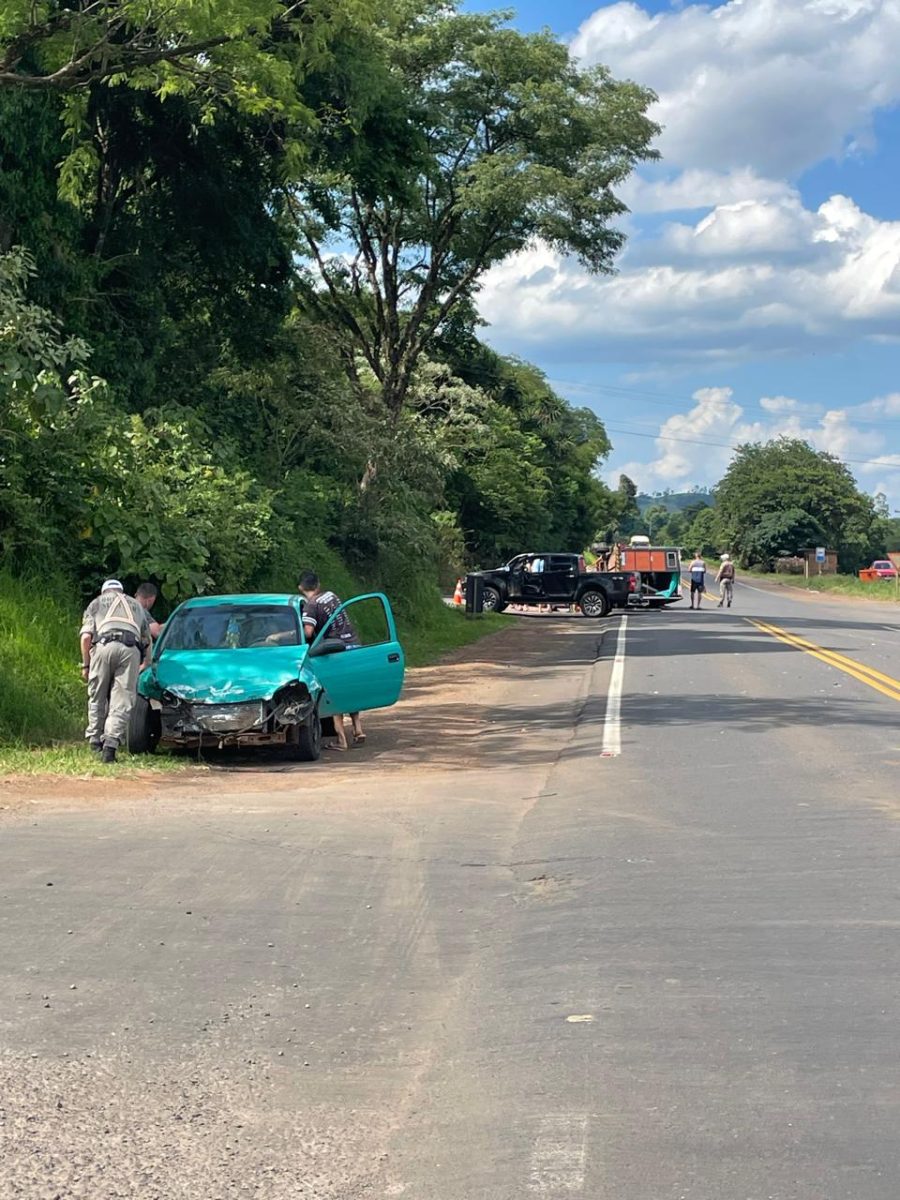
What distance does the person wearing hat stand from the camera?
12.8 meters

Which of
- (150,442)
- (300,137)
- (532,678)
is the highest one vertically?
(300,137)

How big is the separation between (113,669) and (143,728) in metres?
0.67

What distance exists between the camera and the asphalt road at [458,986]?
14.1 ft

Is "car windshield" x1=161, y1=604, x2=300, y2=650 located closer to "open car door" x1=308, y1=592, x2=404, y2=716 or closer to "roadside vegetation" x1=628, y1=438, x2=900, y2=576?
"open car door" x1=308, y1=592, x2=404, y2=716

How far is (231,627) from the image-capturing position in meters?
14.4

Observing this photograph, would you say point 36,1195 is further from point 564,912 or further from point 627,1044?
point 564,912

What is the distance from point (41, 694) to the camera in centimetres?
1455

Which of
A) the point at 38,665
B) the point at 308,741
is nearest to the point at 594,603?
the point at 38,665

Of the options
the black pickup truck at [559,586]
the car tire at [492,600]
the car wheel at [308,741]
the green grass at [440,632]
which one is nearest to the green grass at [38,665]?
the car wheel at [308,741]

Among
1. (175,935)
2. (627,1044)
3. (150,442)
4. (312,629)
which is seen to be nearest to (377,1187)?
(627,1044)

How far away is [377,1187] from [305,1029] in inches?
57.8

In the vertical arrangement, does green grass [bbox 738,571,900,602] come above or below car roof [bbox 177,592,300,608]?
below

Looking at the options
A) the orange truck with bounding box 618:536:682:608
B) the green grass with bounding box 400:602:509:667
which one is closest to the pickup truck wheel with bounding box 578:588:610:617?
the orange truck with bounding box 618:536:682:608

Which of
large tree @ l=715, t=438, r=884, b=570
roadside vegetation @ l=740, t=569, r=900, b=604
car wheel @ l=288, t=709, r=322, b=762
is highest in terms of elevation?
large tree @ l=715, t=438, r=884, b=570
